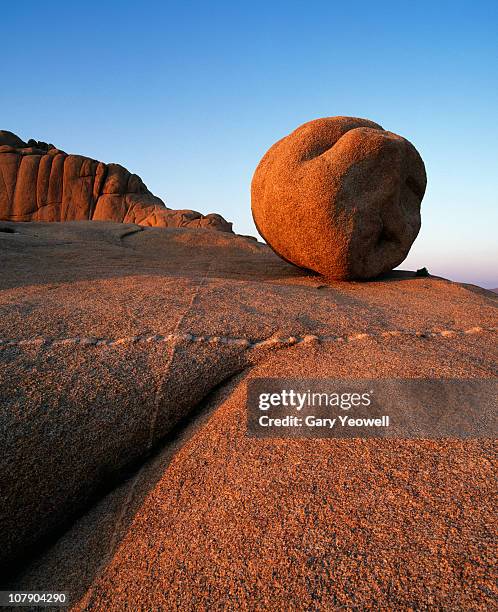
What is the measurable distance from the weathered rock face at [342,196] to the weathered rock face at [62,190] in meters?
11.6

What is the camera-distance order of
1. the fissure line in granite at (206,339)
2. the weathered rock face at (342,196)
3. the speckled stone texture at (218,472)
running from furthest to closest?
the weathered rock face at (342,196) → the fissure line in granite at (206,339) → the speckled stone texture at (218,472)

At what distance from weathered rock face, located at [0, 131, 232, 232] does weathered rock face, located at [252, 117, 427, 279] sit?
1165cm

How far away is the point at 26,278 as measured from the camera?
390cm

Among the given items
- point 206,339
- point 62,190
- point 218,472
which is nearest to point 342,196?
point 206,339

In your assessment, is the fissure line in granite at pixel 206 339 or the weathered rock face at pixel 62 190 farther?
the weathered rock face at pixel 62 190

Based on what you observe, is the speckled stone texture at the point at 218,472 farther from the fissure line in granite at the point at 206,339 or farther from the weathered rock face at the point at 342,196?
the weathered rock face at the point at 342,196

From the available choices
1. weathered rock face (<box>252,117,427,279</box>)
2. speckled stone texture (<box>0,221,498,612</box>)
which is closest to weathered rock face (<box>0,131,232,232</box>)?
weathered rock face (<box>252,117,427,279</box>)

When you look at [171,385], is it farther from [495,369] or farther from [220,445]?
[495,369]

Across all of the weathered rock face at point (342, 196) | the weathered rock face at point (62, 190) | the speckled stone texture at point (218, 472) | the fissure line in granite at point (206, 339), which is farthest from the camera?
the weathered rock face at point (62, 190)

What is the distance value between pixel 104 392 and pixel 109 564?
26.6 inches

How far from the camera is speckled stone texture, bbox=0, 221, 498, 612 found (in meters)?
1.12

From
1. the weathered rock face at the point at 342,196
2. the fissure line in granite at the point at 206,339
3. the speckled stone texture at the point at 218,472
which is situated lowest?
the speckled stone texture at the point at 218,472

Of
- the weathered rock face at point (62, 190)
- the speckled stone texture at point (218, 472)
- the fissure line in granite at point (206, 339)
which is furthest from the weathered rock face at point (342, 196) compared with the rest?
the weathered rock face at point (62, 190)

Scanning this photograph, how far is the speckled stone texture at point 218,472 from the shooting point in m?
1.12
